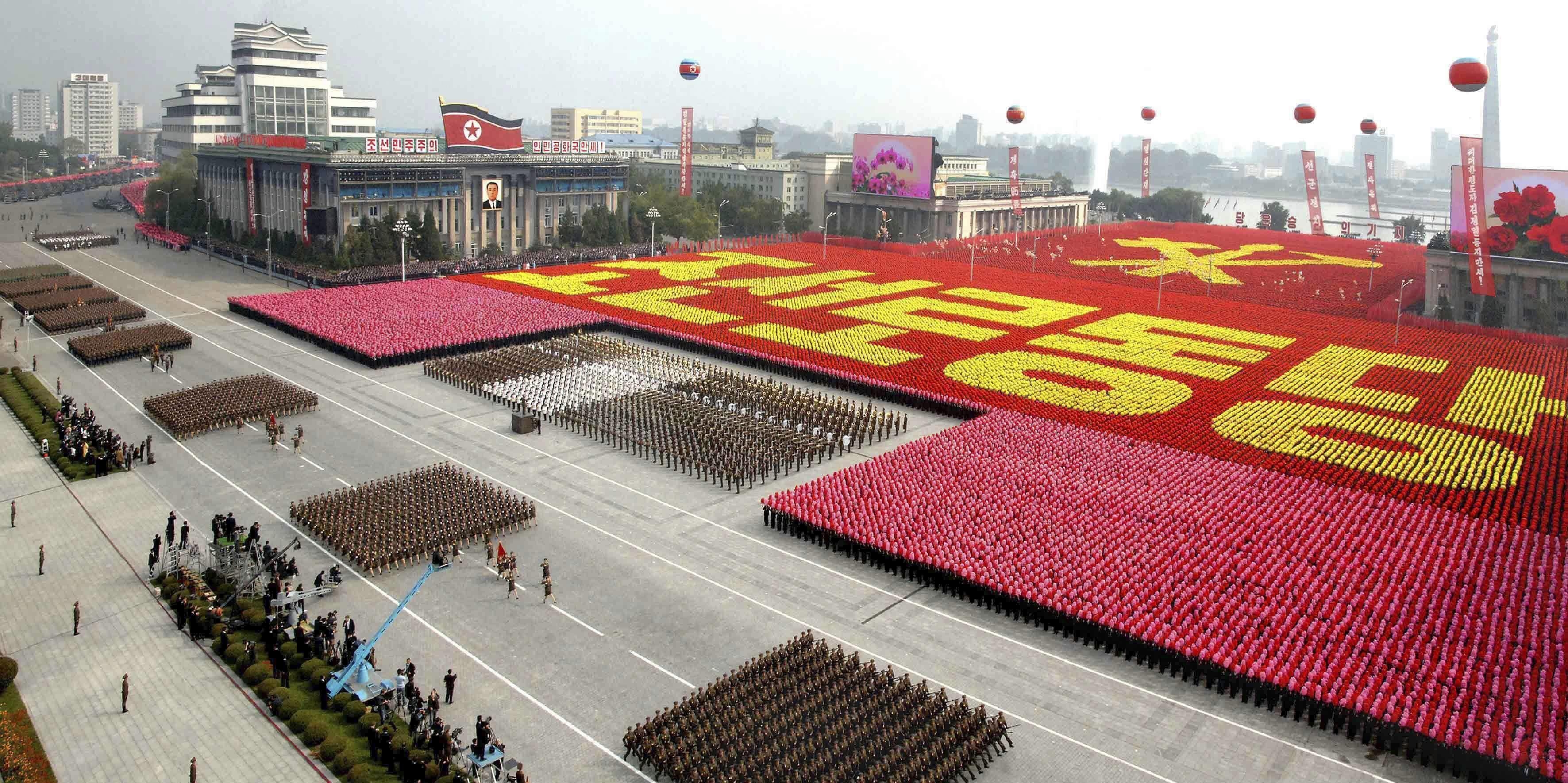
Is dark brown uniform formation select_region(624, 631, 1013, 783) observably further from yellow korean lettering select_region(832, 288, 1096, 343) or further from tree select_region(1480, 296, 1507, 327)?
tree select_region(1480, 296, 1507, 327)

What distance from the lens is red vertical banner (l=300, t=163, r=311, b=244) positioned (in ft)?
303

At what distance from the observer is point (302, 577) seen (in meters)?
29.9

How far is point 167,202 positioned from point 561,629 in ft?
366

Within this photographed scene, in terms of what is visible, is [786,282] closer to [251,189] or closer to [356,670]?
[251,189]

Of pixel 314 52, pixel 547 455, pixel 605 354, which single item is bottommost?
pixel 547 455

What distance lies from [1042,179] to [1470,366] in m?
124

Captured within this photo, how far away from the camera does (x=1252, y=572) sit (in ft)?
96.9

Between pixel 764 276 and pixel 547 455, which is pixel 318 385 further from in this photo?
pixel 764 276

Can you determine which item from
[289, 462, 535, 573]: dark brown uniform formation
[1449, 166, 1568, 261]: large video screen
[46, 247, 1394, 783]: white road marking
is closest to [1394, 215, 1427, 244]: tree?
[1449, 166, 1568, 261]: large video screen

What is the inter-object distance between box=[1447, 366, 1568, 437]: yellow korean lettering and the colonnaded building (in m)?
78.8

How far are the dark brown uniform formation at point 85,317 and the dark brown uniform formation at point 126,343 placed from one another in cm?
341

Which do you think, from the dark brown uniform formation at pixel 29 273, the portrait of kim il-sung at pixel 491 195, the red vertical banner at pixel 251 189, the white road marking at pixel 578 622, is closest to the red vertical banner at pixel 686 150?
the portrait of kim il-sung at pixel 491 195

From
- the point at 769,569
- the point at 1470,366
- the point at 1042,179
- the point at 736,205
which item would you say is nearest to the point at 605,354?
the point at 769,569

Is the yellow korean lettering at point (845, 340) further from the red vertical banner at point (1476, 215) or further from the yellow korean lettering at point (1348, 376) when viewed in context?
the red vertical banner at point (1476, 215)
